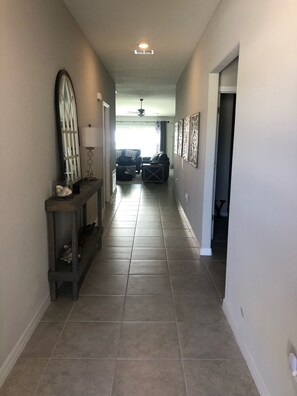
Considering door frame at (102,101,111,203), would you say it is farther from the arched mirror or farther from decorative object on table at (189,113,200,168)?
the arched mirror

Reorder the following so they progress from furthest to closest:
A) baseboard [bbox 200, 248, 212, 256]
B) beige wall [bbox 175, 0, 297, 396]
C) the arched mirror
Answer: baseboard [bbox 200, 248, 212, 256], the arched mirror, beige wall [bbox 175, 0, 297, 396]

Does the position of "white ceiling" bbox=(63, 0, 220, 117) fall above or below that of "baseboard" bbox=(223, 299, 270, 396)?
above

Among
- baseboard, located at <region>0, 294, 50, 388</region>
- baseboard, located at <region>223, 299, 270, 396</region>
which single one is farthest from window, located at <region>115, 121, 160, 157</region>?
baseboard, located at <region>223, 299, 270, 396</region>

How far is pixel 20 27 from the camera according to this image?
2.02m

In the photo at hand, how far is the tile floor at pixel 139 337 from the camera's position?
183 centimetres

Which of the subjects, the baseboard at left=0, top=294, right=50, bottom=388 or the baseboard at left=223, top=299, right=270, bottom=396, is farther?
the baseboard at left=0, top=294, right=50, bottom=388

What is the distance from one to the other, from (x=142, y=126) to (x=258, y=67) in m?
13.3

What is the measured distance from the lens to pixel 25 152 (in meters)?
2.13

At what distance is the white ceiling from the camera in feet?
10.1

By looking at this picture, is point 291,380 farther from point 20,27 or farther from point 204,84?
point 204,84

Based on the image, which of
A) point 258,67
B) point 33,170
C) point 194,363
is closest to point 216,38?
point 258,67

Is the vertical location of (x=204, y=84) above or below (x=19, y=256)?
above

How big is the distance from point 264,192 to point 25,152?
1482 millimetres

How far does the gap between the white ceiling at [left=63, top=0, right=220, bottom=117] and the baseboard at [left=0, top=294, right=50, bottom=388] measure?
8.71 ft
